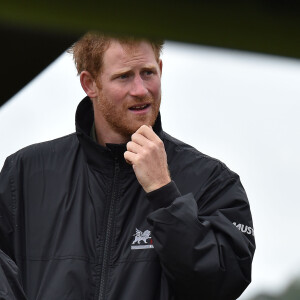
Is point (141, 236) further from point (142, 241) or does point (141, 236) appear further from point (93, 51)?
point (93, 51)

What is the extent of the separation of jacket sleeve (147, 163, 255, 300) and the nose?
0.45 meters

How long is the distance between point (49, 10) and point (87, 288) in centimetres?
296

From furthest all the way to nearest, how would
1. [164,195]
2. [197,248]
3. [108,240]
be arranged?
[108,240]
[164,195]
[197,248]

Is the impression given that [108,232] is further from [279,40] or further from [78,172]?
[279,40]

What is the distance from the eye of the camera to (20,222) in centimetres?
405

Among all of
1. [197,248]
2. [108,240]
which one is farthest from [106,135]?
[197,248]

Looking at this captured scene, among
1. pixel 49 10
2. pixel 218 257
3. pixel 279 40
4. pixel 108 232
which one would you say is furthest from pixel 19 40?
pixel 108 232

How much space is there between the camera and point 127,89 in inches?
159

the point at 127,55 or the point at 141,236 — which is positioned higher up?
the point at 127,55

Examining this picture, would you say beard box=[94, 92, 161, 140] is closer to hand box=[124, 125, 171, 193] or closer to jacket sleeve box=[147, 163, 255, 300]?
Answer: hand box=[124, 125, 171, 193]

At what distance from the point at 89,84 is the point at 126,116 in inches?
18.0

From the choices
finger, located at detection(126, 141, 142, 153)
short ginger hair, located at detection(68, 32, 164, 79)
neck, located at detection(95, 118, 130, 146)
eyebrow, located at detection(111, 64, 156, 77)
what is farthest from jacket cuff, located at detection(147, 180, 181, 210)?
short ginger hair, located at detection(68, 32, 164, 79)

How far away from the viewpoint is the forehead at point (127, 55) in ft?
13.5

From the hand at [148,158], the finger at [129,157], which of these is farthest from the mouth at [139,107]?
the finger at [129,157]
